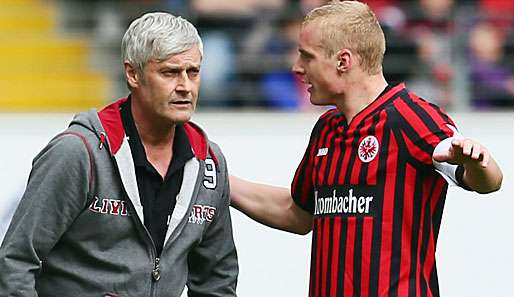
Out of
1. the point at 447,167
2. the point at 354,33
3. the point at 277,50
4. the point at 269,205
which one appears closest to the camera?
the point at 447,167

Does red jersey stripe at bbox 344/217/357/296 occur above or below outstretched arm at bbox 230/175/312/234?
below

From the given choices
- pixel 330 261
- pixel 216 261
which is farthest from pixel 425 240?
pixel 216 261

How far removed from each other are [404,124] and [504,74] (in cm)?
285

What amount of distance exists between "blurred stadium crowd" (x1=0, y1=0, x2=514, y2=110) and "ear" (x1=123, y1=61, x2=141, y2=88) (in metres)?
2.48

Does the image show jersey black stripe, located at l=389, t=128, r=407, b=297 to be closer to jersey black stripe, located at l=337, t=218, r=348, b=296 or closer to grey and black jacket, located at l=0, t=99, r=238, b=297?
jersey black stripe, located at l=337, t=218, r=348, b=296

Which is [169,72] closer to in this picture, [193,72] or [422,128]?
[193,72]

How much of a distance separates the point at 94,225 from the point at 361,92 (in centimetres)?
85

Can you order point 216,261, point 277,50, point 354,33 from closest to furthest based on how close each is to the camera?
1. point 354,33
2. point 216,261
3. point 277,50

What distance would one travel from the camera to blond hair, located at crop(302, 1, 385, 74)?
3.85 m

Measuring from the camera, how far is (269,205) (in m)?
4.32

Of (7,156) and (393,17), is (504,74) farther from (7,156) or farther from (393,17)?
(7,156)

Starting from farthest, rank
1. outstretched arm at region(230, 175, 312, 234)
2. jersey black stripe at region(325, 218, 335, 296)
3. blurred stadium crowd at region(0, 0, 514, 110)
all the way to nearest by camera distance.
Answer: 1. blurred stadium crowd at region(0, 0, 514, 110)
2. outstretched arm at region(230, 175, 312, 234)
3. jersey black stripe at region(325, 218, 335, 296)

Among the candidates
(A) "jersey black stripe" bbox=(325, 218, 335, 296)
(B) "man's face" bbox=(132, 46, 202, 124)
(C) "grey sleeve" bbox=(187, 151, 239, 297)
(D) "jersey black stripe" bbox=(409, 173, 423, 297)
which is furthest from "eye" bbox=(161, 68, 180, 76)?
(D) "jersey black stripe" bbox=(409, 173, 423, 297)

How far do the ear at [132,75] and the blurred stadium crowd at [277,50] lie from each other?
8.15 ft
